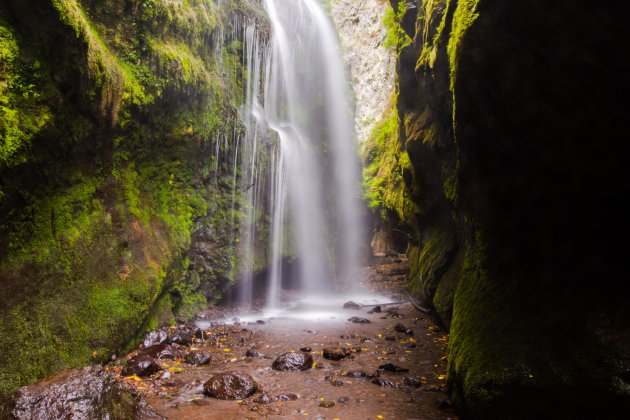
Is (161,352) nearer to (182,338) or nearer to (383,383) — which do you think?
(182,338)

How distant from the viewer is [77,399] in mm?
3584

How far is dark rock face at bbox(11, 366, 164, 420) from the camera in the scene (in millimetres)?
3441

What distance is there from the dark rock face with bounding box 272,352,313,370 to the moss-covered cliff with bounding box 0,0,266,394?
9.01 ft

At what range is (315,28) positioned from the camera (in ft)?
76.7

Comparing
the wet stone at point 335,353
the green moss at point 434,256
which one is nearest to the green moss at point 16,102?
the wet stone at point 335,353

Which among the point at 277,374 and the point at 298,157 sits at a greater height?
the point at 298,157

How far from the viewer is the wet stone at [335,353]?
6.55 m

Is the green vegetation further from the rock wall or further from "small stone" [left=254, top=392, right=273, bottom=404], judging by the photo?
the rock wall

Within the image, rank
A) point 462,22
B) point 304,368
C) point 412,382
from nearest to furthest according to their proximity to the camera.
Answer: point 462,22
point 412,382
point 304,368

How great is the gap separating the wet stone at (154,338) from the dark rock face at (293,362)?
2.44m

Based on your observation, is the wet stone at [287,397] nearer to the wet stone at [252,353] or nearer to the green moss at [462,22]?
the wet stone at [252,353]

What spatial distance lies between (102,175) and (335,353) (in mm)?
5422

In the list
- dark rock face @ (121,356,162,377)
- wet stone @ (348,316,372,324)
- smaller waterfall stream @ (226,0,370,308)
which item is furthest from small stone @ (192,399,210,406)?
smaller waterfall stream @ (226,0,370,308)

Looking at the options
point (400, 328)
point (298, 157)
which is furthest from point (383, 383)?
point (298, 157)
